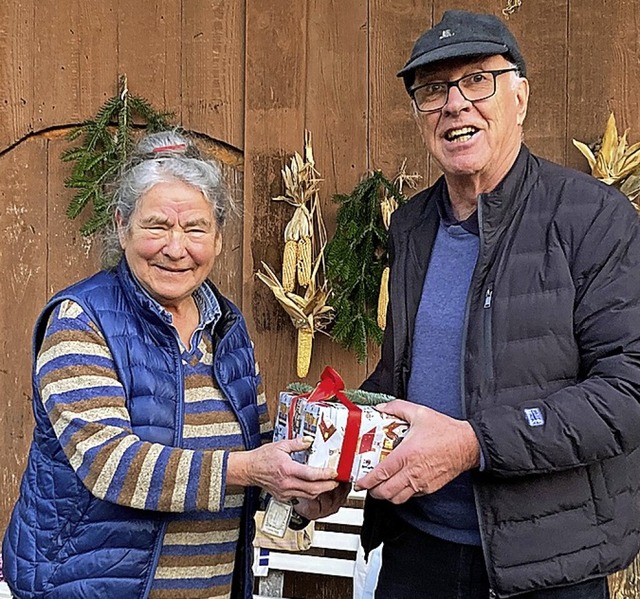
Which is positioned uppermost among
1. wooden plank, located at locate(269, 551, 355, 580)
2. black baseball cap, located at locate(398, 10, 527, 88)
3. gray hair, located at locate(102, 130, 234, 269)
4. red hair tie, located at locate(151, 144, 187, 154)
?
black baseball cap, located at locate(398, 10, 527, 88)

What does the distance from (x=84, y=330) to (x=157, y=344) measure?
13 centimetres

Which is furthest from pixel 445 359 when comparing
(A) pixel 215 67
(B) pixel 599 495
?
(A) pixel 215 67

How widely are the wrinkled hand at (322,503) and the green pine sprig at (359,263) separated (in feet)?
3.10

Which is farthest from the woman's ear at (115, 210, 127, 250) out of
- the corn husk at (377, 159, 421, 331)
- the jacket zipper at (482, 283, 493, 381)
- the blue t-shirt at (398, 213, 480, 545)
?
the corn husk at (377, 159, 421, 331)

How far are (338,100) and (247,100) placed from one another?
27cm

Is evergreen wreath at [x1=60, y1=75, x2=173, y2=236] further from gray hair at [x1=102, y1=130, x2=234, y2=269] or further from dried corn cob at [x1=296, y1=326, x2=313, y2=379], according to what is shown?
gray hair at [x1=102, y1=130, x2=234, y2=269]

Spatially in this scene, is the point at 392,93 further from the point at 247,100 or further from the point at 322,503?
the point at 322,503

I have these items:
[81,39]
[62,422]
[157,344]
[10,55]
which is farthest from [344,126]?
[62,422]

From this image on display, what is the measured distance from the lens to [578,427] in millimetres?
1382

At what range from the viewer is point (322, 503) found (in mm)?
1646

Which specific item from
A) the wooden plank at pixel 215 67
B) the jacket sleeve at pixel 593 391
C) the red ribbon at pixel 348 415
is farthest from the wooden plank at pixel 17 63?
the jacket sleeve at pixel 593 391

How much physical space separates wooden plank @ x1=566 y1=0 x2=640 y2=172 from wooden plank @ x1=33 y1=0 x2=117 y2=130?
1.37 metres

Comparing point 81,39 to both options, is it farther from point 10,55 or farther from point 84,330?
point 84,330

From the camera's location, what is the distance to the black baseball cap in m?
1.54
